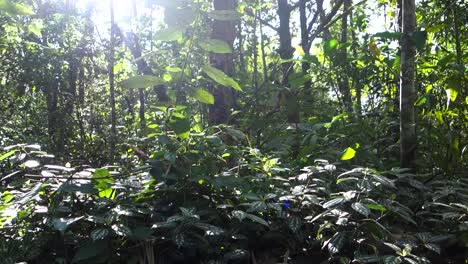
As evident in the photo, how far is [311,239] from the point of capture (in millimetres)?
1861

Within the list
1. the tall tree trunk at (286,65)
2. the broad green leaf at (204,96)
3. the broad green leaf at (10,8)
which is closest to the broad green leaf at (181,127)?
the broad green leaf at (204,96)

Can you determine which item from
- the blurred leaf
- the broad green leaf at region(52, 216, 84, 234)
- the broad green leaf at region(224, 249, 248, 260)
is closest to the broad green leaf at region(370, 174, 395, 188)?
the blurred leaf

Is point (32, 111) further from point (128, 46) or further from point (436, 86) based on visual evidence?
point (436, 86)

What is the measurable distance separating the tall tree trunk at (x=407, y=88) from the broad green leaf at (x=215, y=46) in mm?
1372

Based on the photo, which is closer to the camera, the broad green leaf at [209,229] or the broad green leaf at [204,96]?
the broad green leaf at [209,229]

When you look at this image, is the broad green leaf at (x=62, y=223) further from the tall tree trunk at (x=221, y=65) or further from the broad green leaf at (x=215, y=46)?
the tall tree trunk at (x=221, y=65)

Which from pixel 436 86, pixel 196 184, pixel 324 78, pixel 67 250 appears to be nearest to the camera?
pixel 67 250

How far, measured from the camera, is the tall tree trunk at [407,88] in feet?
9.16

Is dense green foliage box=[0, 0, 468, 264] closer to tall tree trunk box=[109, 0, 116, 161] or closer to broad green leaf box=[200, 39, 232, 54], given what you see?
broad green leaf box=[200, 39, 232, 54]

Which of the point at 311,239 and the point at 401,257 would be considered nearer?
the point at 401,257

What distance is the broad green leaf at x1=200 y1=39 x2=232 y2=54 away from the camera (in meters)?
2.09

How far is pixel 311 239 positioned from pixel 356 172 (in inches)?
15.1

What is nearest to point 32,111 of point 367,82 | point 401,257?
point 367,82

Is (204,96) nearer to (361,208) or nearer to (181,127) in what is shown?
(181,127)
